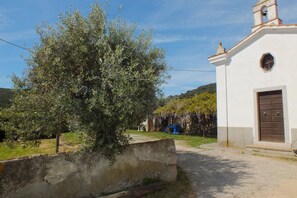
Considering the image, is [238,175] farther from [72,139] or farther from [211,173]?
[72,139]

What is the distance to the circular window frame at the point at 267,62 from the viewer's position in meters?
10.9

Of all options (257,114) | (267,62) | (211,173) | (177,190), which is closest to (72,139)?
→ (211,173)

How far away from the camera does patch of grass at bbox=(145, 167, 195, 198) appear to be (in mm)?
5531

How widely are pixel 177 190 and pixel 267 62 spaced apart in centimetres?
816

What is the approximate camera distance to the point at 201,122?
18672 mm

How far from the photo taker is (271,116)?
11.0 meters

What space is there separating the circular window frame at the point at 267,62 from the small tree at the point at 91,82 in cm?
696

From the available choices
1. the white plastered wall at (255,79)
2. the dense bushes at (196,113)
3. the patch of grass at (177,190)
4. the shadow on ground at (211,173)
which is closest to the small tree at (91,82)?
the patch of grass at (177,190)

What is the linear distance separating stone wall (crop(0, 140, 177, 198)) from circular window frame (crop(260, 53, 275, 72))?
721cm

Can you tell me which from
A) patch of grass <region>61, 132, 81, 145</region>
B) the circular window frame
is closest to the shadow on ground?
patch of grass <region>61, 132, 81, 145</region>

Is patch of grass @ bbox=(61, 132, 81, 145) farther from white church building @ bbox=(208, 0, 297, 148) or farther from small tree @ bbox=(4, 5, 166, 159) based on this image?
white church building @ bbox=(208, 0, 297, 148)

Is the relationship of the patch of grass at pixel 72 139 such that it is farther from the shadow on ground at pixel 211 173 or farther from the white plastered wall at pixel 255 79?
the white plastered wall at pixel 255 79

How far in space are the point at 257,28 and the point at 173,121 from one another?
1240 cm

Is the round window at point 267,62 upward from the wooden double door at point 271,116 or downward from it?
upward
